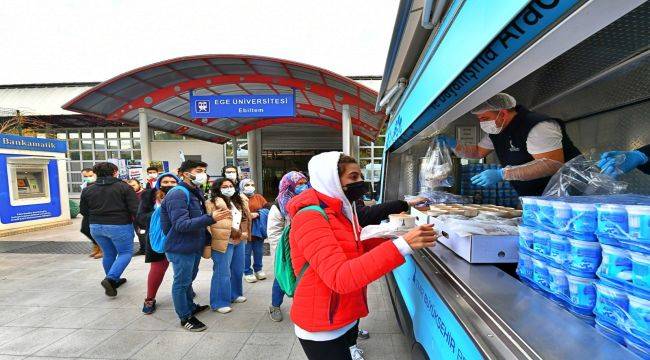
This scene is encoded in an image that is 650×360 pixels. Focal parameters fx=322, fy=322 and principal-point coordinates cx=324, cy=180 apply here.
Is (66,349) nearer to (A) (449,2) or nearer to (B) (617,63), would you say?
(A) (449,2)

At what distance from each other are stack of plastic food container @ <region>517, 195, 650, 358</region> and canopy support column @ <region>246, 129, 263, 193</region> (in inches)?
→ 668

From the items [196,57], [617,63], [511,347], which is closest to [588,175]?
[511,347]

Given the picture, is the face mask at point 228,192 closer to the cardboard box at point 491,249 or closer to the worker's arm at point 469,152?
the worker's arm at point 469,152

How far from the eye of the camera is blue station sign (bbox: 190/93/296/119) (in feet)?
31.1

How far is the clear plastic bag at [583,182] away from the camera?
135 cm

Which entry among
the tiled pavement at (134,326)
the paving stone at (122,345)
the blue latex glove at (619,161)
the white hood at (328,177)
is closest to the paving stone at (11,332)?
the tiled pavement at (134,326)

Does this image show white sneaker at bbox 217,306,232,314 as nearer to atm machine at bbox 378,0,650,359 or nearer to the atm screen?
atm machine at bbox 378,0,650,359

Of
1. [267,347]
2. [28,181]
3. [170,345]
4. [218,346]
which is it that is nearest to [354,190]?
[267,347]

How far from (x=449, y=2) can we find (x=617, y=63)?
4.45 feet

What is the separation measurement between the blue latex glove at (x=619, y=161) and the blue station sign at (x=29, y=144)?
39.8ft

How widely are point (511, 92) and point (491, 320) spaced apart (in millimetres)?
2386

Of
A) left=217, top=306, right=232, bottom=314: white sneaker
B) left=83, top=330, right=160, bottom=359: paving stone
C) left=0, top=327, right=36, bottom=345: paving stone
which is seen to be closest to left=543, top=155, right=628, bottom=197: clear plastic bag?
left=217, top=306, right=232, bottom=314: white sneaker

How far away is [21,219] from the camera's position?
8.99 metres

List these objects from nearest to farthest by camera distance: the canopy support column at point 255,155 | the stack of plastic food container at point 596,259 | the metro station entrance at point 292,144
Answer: the stack of plastic food container at point 596,259
the canopy support column at point 255,155
the metro station entrance at point 292,144
